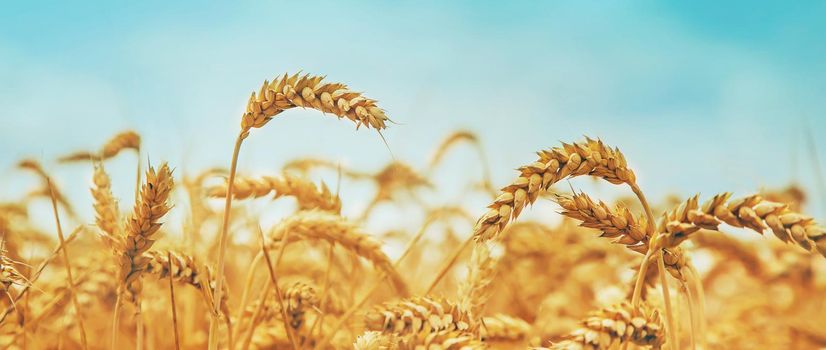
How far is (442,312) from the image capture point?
122 cm

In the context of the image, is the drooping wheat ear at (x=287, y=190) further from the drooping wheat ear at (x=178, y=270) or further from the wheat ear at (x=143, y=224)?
the wheat ear at (x=143, y=224)

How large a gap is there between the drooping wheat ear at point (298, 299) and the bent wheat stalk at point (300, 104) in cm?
26

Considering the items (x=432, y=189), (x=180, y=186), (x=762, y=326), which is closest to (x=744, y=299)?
(x=762, y=326)

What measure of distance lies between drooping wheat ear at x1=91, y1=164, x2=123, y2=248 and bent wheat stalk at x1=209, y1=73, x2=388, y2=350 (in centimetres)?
33

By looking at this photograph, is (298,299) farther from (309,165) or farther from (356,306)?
(309,165)

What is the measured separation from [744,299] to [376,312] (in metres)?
3.21

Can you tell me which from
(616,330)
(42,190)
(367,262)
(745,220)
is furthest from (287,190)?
(42,190)

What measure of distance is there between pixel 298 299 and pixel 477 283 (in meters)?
0.40

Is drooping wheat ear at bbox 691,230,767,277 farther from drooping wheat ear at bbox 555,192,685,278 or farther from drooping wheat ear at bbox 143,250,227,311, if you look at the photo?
drooping wheat ear at bbox 143,250,227,311

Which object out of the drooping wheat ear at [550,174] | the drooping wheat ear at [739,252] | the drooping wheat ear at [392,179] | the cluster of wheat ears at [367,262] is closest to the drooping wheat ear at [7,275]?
the cluster of wheat ears at [367,262]

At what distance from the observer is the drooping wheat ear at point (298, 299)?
158 cm

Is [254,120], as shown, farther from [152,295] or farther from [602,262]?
[602,262]

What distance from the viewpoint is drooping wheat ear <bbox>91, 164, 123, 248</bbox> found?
1540 millimetres

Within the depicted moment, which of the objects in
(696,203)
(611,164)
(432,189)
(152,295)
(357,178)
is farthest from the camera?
(432,189)
